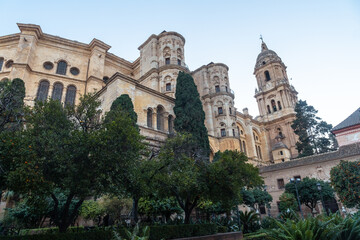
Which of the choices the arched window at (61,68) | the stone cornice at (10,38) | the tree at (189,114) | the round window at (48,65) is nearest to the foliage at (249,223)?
the tree at (189,114)

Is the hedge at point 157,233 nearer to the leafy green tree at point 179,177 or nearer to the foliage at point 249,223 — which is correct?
the leafy green tree at point 179,177

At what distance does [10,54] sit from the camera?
2641 centimetres

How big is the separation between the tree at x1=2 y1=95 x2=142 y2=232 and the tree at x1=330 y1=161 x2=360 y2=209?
38.3 ft

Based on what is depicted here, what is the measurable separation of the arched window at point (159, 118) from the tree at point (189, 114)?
144 centimetres

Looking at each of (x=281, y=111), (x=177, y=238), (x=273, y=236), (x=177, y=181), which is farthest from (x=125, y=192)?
(x=281, y=111)

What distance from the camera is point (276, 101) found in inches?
1786

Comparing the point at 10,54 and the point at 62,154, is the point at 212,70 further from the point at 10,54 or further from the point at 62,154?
the point at 62,154

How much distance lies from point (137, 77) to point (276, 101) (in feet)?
91.4

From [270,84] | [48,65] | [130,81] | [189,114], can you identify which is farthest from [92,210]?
[270,84]

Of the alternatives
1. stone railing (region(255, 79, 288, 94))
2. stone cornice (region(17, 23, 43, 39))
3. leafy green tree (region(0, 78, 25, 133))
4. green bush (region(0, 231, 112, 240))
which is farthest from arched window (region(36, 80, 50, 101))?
stone railing (region(255, 79, 288, 94))

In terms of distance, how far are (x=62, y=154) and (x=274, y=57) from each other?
4888 centimetres

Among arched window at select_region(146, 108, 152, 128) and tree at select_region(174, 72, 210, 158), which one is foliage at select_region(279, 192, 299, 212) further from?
arched window at select_region(146, 108, 152, 128)

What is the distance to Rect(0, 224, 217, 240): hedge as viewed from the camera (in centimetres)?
697

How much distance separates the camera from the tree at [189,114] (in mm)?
21453
